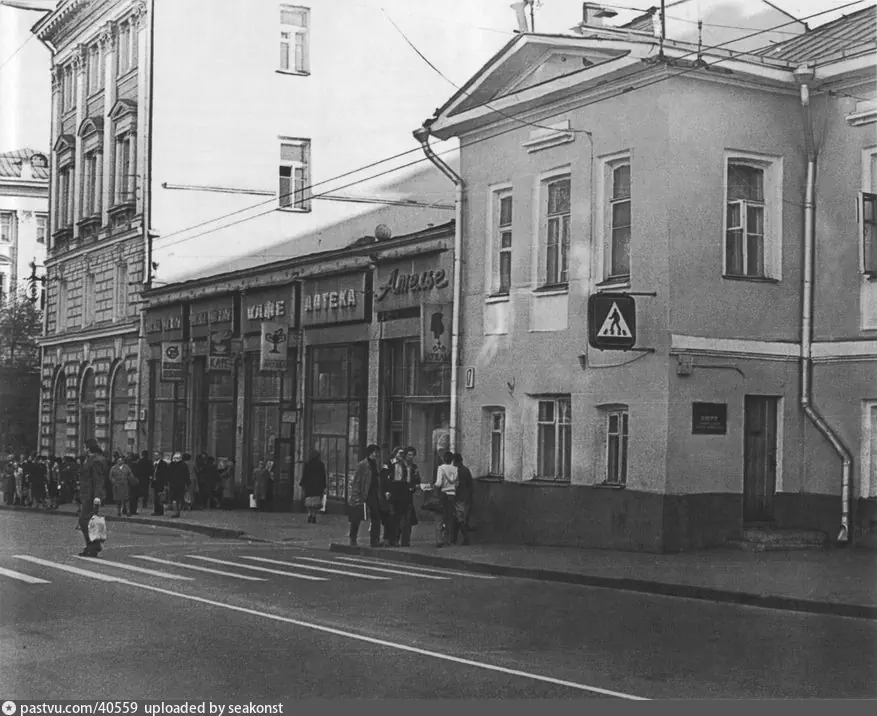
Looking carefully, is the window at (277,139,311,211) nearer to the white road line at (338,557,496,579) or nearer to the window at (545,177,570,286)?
the window at (545,177,570,286)

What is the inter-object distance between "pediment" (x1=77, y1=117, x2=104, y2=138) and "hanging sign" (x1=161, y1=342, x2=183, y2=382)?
9.07 metres

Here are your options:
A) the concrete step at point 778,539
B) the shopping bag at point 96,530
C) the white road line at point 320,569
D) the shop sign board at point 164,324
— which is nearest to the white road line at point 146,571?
the shopping bag at point 96,530

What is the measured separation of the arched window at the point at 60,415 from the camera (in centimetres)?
5491

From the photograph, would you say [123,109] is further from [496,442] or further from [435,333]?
[496,442]

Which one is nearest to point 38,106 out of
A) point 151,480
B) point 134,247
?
point 151,480

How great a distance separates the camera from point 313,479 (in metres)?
33.2

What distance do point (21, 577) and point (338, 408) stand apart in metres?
18.1

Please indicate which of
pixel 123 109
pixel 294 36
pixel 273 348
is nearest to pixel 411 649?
pixel 294 36

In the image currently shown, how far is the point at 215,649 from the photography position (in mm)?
12305

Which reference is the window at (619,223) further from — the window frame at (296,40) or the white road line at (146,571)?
the white road line at (146,571)

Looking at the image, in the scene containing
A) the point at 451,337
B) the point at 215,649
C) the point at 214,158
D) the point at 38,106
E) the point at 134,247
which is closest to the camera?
the point at 215,649

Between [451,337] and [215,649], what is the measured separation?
1797 centimetres

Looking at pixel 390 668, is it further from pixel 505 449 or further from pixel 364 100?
pixel 364 100

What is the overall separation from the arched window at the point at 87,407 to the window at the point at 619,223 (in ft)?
104
